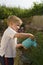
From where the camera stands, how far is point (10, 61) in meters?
3.58

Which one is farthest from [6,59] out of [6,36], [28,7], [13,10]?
[13,10]

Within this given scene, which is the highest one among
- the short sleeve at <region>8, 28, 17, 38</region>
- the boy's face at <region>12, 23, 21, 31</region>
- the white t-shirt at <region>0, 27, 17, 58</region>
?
the boy's face at <region>12, 23, 21, 31</region>

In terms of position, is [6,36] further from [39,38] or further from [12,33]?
[39,38]

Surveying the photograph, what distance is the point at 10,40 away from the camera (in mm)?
3504

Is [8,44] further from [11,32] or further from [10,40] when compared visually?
[11,32]

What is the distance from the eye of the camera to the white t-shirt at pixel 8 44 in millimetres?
3479

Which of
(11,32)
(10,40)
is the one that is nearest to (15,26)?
(11,32)

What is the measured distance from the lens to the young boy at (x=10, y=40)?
11.3 feet

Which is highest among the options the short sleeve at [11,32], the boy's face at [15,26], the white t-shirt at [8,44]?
the boy's face at [15,26]

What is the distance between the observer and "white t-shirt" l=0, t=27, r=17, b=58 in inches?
137

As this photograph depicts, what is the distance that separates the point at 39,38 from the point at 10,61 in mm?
514

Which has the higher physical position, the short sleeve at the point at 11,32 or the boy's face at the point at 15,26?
the boy's face at the point at 15,26

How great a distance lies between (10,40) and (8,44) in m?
0.06

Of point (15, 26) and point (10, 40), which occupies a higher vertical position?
point (15, 26)
